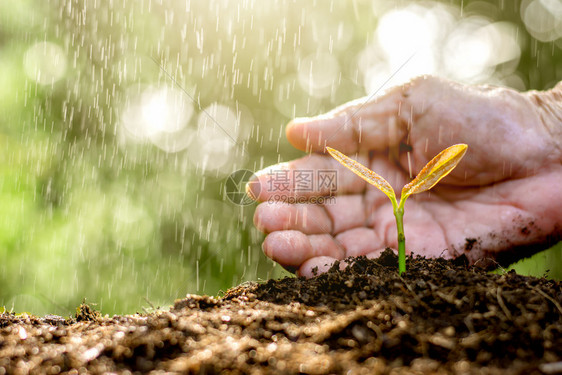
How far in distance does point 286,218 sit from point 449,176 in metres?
1.13

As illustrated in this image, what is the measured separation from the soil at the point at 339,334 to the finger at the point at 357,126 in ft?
3.67

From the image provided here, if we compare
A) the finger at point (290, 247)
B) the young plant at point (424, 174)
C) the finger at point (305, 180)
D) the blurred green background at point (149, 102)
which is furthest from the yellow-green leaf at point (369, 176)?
the blurred green background at point (149, 102)

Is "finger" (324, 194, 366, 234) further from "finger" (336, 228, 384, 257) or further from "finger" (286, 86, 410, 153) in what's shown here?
"finger" (286, 86, 410, 153)

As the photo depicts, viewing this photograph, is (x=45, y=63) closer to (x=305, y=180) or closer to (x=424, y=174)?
(x=305, y=180)

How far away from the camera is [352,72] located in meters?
8.21

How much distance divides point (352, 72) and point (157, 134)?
4552 mm

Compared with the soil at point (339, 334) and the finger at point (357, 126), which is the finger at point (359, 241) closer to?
the finger at point (357, 126)

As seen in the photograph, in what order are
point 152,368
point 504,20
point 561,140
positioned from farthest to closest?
point 504,20 < point 561,140 < point 152,368

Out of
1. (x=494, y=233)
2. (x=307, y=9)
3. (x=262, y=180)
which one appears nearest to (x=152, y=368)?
(x=262, y=180)

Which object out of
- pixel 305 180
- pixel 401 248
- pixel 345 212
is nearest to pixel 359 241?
pixel 345 212

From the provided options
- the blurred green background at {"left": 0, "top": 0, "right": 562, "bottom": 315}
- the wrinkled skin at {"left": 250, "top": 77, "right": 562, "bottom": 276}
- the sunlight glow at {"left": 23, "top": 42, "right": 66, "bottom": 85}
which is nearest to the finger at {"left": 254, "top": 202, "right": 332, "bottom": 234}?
the wrinkled skin at {"left": 250, "top": 77, "right": 562, "bottom": 276}

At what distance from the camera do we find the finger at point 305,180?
2.02 metres

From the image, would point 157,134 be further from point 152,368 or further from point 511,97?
point 152,368

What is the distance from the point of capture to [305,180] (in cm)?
214
